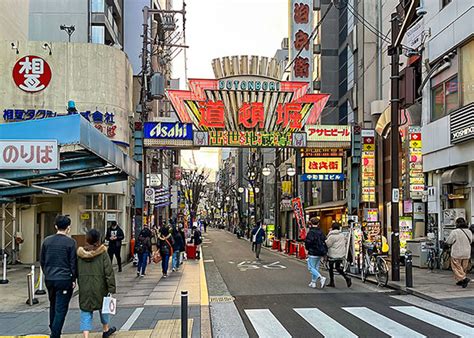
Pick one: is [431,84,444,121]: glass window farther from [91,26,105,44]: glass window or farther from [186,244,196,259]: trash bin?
[91,26,105,44]: glass window

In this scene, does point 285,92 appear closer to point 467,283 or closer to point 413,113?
point 413,113

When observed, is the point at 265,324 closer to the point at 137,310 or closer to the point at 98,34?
the point at 137,310

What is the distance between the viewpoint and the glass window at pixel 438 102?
21.7 m

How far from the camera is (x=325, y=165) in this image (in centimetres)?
2969

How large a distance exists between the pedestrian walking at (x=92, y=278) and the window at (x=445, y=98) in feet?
50.5

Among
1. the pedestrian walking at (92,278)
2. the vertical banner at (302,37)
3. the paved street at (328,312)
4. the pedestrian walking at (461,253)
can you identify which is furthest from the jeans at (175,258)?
the vertical banner at (302,37)

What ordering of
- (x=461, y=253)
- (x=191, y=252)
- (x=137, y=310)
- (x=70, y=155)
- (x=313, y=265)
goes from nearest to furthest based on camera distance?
(x=137, y=310) → (x=461, y=253) → (x=70, y=155) → (x=313, y=265) → (x=191, y=252)

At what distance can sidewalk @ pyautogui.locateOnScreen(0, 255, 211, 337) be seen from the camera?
9.95m

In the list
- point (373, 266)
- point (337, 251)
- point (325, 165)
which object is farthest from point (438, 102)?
point (337, 251)

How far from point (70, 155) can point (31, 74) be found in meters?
9.99

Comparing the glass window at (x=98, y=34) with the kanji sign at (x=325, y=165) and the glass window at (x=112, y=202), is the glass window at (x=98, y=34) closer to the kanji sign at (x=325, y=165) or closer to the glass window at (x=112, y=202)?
the glass window at (x=112, y=202)

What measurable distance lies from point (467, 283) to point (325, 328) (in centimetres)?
662

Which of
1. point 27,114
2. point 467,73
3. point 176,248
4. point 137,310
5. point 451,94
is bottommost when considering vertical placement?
point 137,310

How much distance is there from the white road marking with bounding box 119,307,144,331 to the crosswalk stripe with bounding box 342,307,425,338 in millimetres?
4320
